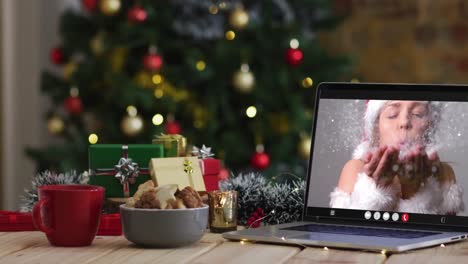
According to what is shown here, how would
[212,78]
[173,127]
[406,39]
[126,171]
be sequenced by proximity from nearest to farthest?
1. [126,171]
2. [173,127]
3. [212,78]
4. [406,39]

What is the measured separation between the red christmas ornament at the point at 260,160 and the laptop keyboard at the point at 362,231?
190 centimetres

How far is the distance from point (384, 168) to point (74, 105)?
2.29 meters

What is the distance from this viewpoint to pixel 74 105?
356 cm

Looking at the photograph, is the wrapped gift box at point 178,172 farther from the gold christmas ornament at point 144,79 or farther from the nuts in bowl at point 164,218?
the gold christmas ornament at point 144,79

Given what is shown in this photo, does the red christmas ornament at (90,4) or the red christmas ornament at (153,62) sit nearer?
the red christmas ornament at (153,62)

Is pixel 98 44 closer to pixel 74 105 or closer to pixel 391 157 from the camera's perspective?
pixel 74 105

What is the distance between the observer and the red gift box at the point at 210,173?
156 cm

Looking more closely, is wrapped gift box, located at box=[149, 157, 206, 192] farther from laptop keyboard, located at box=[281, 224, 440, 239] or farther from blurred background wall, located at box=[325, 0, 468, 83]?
blurred background wall, located at box=[325, 0, 468, 83]

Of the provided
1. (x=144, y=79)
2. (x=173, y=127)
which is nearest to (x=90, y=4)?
(x=144, y=79)

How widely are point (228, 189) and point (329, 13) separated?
2.18 meters

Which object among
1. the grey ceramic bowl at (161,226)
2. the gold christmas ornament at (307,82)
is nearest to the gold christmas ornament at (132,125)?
the gold christmas ornament at (307,82)

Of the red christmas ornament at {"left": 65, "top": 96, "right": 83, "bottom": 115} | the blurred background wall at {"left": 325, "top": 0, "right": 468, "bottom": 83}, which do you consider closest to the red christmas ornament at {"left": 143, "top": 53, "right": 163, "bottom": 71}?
the red christmas ornament at {"left": 65, "top": 96, "right": 83, "bottom": 115}

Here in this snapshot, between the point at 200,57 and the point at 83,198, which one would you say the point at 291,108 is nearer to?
the point at 200,57

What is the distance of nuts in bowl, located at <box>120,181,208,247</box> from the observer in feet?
4.21
